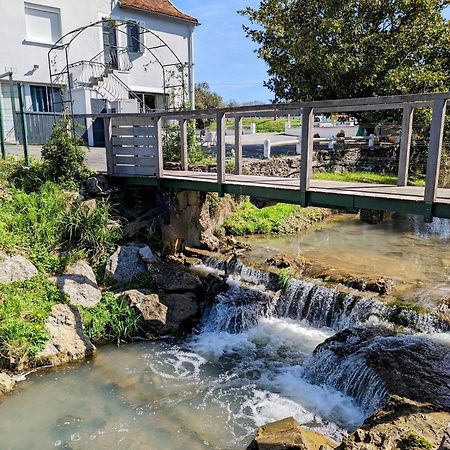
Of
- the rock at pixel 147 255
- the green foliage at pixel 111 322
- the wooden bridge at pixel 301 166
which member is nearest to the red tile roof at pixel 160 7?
the wooden bridge at pixel 301 166

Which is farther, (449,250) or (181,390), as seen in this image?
(449,250)

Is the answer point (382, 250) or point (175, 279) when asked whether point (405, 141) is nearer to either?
point (382, 250)

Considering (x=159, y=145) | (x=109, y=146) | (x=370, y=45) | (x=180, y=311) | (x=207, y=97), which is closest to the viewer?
(x=180, y=311)

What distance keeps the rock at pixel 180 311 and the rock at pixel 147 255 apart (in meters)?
1.14

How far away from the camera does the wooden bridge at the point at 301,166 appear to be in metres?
6.39

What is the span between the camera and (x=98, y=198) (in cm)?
1024

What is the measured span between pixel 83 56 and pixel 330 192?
45.2ft

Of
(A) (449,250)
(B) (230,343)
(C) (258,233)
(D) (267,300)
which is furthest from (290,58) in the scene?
(B) (230,343)

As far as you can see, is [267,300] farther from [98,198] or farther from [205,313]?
[98,198]

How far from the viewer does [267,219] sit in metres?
13.7

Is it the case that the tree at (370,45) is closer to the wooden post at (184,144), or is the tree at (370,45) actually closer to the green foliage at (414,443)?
the wooden post at (184,144)

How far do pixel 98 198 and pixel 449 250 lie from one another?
8606mm

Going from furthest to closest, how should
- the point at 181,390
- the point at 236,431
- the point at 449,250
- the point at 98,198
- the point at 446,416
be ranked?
the point at 449,250
the point at 98,198
the point at 181,390
the point at 236,431
the point at 446,416

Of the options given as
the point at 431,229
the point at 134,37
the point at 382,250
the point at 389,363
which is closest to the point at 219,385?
the point at 389,363
